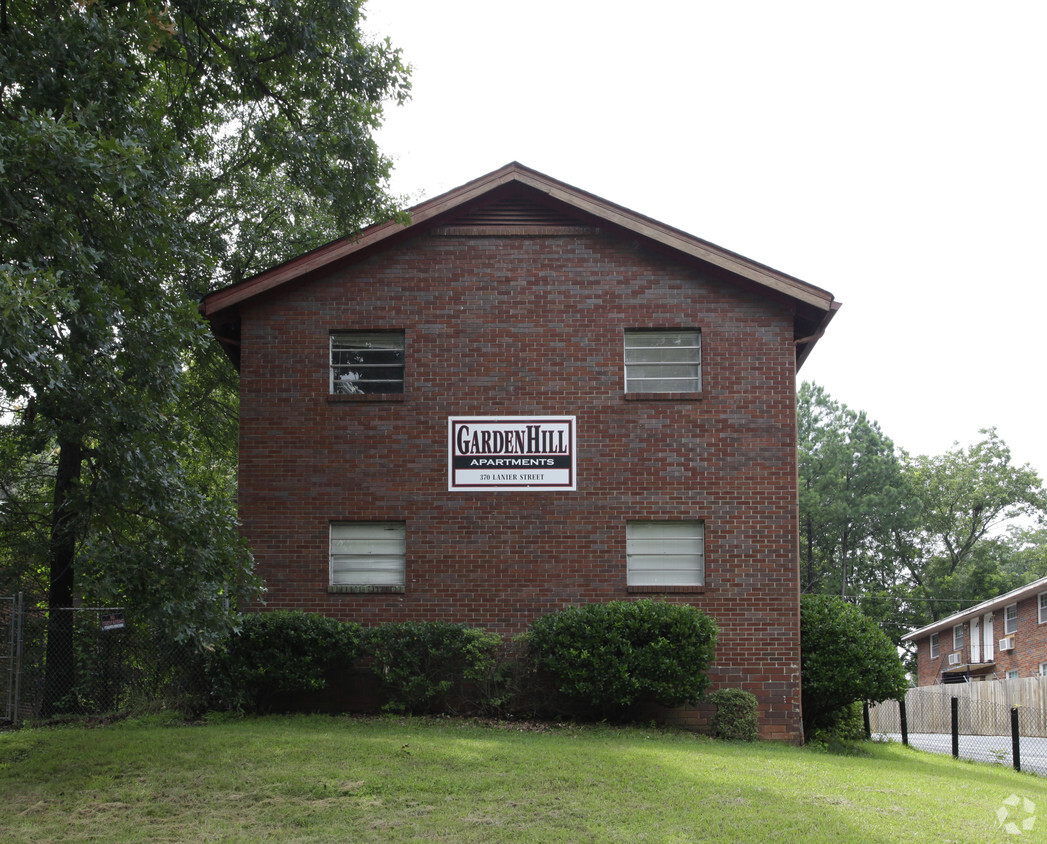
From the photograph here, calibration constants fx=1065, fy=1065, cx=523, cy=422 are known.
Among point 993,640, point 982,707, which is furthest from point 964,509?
point 982,707

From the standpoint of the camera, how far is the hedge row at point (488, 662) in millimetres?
15180

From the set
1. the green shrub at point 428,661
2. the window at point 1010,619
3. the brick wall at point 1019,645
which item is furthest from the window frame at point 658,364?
the window at point 1010,619

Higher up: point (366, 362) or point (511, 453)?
point (366, 362)

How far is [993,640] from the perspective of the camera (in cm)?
4303

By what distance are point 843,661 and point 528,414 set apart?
20.5 feet

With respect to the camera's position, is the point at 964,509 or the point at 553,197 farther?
the point at 964,509

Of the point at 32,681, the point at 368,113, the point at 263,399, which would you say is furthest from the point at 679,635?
Answer: the point at 32,681

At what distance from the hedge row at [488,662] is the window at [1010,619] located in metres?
29.9

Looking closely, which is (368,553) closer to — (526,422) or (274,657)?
(274,657)

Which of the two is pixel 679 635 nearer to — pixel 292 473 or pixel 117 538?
pixel 292 473

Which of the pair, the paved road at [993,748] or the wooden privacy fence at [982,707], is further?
the wooden privacy fence at [982,707]

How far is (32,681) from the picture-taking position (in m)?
16.7

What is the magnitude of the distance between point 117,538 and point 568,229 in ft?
28.4

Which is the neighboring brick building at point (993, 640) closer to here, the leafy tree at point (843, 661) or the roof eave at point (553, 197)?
the leafy tree at point (843, 661)
